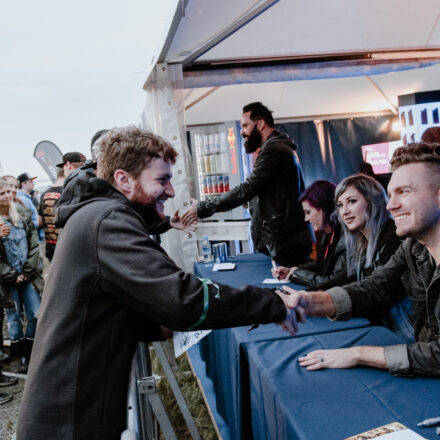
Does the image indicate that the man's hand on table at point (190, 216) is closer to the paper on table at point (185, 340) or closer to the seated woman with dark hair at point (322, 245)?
the seated woman with dark hair at point (322, 245)

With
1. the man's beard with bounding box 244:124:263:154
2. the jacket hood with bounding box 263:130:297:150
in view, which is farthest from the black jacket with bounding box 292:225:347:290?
the man's beard with bounding box 244:124:263:154

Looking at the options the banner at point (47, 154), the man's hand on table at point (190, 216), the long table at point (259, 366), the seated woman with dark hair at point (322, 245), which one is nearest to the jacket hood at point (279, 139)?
the seated woman with dark hair at point (322, 245)

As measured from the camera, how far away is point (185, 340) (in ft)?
4.69

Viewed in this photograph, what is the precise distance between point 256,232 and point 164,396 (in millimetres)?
1553

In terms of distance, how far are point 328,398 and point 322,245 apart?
1.87 metres

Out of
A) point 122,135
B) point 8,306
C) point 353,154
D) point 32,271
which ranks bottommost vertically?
point 8,306

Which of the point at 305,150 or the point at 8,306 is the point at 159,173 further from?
the point at 305,150

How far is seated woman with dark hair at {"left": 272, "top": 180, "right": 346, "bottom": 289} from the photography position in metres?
2.53

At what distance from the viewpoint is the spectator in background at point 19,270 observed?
379 cm

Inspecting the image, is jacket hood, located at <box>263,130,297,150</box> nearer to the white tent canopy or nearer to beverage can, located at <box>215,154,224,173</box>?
the white tent canopy

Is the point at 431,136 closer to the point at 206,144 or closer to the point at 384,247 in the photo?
the point at 384,247

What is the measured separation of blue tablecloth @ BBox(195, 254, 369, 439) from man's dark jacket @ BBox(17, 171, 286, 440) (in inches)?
23.5

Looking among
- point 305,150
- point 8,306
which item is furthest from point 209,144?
point 8,306

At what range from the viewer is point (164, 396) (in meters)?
3.15
